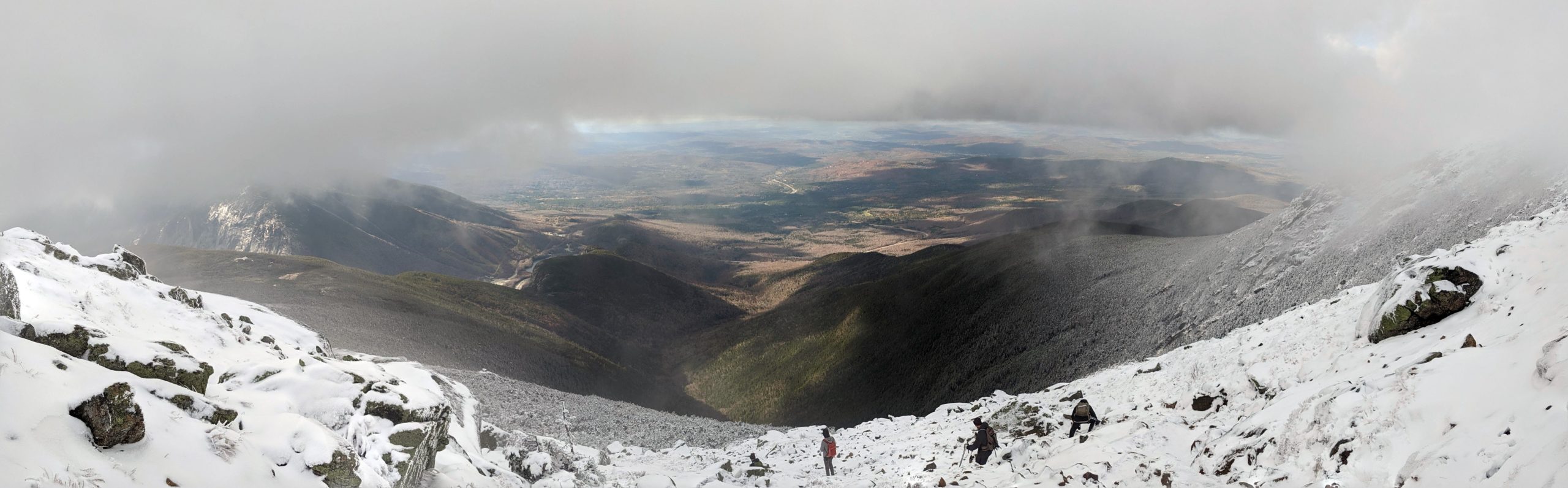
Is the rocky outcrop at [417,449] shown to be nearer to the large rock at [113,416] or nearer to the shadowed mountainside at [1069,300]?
the large rock at [113,416]

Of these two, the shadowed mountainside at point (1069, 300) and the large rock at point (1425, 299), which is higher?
the large rock at point (1425, 299)

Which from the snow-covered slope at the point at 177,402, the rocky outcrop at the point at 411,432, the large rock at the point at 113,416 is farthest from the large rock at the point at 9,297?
the rocky outcrop at the point at 411,432

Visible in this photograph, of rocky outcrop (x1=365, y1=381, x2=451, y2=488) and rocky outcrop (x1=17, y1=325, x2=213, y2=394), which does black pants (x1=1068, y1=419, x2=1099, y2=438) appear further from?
rocky outcrop (x1=17, y1=325, x2=213, y2=394)

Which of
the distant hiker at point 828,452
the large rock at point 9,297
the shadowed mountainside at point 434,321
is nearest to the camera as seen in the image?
the large rock at point 9,297

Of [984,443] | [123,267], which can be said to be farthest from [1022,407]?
[123,267]

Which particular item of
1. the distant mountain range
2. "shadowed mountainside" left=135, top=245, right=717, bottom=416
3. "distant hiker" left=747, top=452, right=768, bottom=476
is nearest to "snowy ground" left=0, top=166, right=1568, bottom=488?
"distant hiker" left=747, top=452, right=768, bottom=476

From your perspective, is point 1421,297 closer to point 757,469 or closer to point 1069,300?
point 757,469
